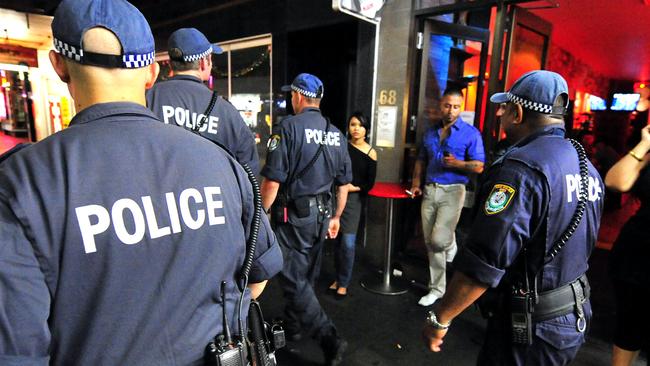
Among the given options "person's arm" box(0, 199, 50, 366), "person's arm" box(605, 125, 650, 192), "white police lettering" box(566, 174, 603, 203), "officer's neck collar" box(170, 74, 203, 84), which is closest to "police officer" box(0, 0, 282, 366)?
"person's arm" box(0, 199, 50, 366)

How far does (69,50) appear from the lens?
0.81m

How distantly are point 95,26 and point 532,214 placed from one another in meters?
1.42

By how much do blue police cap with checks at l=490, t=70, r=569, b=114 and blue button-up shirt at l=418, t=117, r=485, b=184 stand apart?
184 cm

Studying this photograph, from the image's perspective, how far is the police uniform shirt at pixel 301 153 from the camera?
249cm

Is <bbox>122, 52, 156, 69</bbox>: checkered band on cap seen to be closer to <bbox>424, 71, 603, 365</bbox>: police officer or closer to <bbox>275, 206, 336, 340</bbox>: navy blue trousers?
<bbox>424, 71, 603, 365</bbox>: police officer

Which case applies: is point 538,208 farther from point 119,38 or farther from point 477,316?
point 477,316

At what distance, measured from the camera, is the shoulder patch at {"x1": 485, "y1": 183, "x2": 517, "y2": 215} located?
4.26ft

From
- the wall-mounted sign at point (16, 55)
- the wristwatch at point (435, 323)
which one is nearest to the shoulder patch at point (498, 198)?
the wristwatch at point (435, 323)

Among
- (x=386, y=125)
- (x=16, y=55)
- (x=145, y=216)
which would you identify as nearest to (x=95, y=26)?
(x=145, y=216)

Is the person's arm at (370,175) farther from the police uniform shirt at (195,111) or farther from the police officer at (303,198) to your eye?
the police uniform shirt at (195,111)

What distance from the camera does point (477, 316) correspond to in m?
3.12

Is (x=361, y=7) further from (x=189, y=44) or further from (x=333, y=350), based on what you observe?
(x=333, y=350)

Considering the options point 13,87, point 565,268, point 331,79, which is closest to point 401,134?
point 331,79

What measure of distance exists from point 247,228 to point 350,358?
74.8 inches
